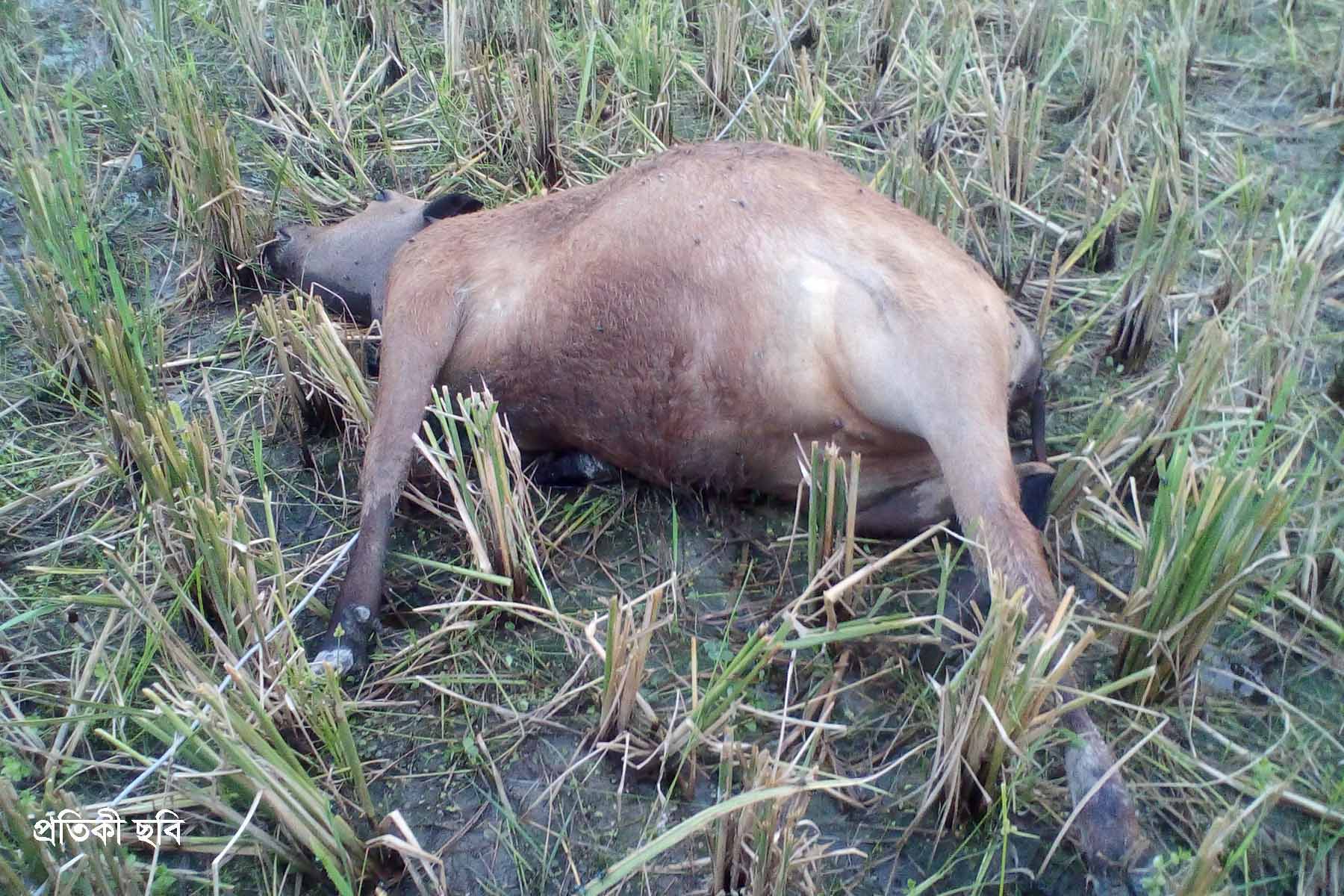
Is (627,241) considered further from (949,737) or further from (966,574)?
(949,737)

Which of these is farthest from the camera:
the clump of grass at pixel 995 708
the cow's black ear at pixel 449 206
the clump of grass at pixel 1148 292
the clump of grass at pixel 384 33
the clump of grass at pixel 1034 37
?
the clump of grass at pixel 384 33

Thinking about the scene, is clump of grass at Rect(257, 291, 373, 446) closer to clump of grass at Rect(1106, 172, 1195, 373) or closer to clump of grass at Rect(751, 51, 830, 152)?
clump of grass at Rect(751, 51, 830, 152)

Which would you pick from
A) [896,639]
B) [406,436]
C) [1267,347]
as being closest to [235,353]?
[406,436]

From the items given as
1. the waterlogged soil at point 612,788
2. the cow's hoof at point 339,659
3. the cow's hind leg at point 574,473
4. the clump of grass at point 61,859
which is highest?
the clump of grass at point 61,859

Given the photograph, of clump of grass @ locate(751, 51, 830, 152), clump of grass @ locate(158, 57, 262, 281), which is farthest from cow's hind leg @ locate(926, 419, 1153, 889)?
clump of grass @ locate(158, 57, 262, 281)

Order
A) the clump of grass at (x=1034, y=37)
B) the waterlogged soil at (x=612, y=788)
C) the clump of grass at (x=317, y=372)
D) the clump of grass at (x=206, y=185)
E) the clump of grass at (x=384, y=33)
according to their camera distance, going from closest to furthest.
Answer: the waterlogged soil at (x=612, y=788)
the clump of grass at (x=317, y=372)
the clump of grass at (x=206, y=185)
the clump of grass at (x=1034, y=37)
the clump of grass at (x=384, y=33)

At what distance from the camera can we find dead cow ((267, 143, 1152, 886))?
272 centimetres

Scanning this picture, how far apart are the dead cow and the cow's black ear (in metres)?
0.45

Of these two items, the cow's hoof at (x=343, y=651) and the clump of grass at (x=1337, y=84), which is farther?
the clump of grass at (x=1337, y=84)

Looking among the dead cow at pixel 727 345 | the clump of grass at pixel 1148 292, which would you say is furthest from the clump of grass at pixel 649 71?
the clump of grass at pixel 1148 292

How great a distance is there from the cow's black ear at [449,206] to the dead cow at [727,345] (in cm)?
45

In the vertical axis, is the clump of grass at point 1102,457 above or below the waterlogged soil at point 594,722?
above

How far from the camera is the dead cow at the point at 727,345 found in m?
2.72

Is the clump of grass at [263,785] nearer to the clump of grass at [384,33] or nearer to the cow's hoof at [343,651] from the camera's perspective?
the cow's hoof at [343,651]
